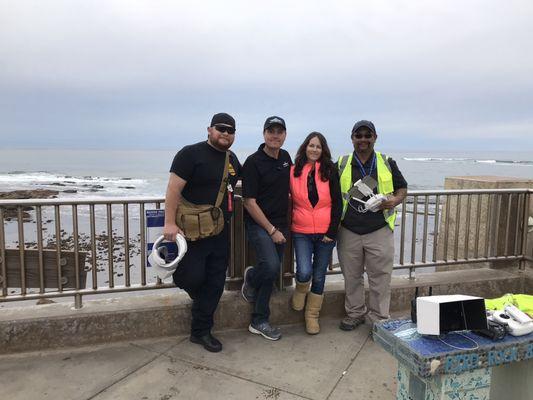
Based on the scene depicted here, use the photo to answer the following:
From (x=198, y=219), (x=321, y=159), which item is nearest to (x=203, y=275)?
(x=198, y=219)

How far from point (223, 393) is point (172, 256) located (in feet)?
3.77

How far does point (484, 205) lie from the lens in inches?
238

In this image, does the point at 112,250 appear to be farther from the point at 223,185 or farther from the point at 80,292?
the point at 223,185

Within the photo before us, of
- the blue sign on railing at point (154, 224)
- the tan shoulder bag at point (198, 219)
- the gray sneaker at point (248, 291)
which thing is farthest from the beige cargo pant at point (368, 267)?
the blue sign on railing at point (154, 224)

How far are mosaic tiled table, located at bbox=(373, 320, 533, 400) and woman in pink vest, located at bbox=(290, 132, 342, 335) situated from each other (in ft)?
5.08

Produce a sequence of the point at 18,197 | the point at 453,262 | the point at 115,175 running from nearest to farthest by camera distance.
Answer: the point at 453,262, the point at 18,197, the point at 115,175

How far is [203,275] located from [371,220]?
1.60 meters

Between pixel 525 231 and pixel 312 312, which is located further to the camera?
pixel 525 231

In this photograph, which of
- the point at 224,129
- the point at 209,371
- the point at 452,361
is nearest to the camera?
the point at 452,361

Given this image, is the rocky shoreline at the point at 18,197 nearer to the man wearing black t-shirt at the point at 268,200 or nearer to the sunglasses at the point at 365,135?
the man wearing black t-shirt at the point at 268,200

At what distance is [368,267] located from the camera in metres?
4.14

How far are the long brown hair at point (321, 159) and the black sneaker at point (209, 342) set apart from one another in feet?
5.33

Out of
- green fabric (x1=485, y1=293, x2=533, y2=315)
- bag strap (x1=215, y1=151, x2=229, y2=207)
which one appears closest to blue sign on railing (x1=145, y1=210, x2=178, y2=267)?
bag strap (x1=215, y1=151, x2=229, y2=207)

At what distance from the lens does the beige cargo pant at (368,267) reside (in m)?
4.05
